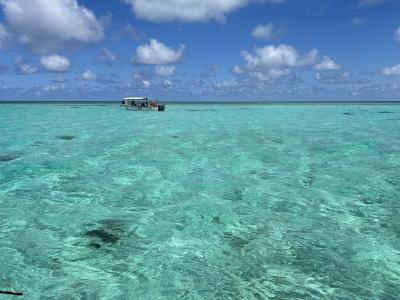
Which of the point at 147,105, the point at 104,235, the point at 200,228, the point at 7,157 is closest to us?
the point at 104,235

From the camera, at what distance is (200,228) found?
35.1ft

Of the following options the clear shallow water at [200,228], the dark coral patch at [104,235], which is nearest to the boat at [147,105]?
Answer: the clear shallow water at [200,228]

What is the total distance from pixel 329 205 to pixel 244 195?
10.1ft

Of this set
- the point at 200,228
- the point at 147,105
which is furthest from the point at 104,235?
the point at 147,105

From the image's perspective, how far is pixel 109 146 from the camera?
27.0 meters

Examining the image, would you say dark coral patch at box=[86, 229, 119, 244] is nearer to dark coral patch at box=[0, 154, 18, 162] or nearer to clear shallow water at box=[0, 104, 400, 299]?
clear shallow water at box=[0, 104, 400, 299]

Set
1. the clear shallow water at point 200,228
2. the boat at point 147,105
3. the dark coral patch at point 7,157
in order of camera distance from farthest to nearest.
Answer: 1. the boat at point 147,105
2. the dark coral patch at point 7,157
3. the clear shallow water at point 200,228

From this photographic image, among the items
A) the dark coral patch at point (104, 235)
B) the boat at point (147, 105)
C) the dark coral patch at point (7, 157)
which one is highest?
the boat at point (147, 105)

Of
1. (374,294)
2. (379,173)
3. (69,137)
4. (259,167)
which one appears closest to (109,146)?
(69,137)

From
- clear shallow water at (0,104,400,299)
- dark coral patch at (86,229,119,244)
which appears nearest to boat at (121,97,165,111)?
clear shallow water at (0,104,400,299)

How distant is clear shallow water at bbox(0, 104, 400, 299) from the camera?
762 centimetres

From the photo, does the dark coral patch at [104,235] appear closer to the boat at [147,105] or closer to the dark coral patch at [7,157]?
the dark coral patch at [7,157]

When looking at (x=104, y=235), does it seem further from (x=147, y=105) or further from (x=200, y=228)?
(x=147, y=105)

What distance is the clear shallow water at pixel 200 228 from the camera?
762 centimetres
